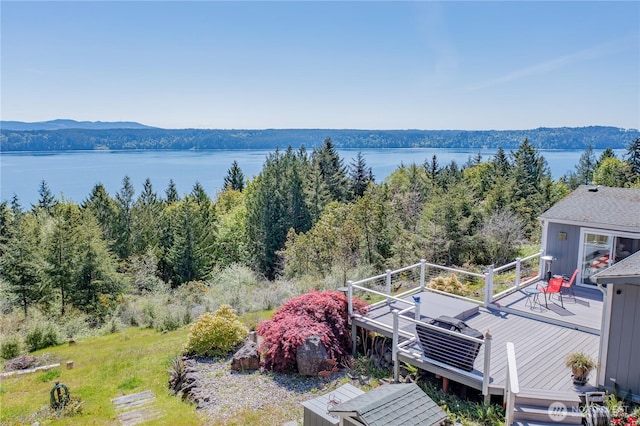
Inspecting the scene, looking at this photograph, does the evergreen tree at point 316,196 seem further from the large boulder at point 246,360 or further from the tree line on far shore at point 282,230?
the large boulder at point 246,360

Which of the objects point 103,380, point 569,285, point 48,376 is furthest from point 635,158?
point 48,376

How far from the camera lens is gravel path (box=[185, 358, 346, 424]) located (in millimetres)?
8539

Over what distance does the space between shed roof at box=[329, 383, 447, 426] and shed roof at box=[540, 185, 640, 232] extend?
8.80 metres

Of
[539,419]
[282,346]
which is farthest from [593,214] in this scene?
[282,346]

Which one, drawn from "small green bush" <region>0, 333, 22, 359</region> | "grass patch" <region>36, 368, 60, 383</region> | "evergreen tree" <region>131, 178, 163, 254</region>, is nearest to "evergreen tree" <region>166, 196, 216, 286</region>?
"evergreen tree" <region>131, 178, 163, 254</region>

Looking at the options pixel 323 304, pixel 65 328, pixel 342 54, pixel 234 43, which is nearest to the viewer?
pixel 323 304

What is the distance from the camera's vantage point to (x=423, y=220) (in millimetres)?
23406

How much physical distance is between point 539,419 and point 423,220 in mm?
17223

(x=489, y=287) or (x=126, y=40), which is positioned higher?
(x=126, y=40)

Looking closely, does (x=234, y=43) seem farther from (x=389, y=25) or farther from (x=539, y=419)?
(x=539, y=419)

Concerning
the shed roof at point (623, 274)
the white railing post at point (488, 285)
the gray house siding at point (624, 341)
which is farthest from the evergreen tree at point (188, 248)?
the shed roof at point (623, 274)

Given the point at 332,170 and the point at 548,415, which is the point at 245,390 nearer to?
the point at 548,415

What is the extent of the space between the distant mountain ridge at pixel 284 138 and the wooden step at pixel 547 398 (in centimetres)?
10165

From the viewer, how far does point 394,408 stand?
553cm
